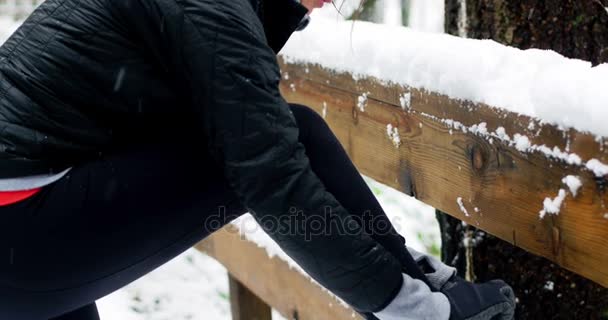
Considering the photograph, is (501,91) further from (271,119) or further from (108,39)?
(108,39)

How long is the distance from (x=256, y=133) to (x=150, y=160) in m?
0.30

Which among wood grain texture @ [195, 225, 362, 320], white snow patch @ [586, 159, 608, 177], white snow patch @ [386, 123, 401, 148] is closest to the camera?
white snow patch @ [586, 159, 608, 177]

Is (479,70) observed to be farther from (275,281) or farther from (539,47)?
(275,281)

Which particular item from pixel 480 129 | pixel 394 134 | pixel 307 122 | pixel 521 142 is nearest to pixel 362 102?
pixel 394 134

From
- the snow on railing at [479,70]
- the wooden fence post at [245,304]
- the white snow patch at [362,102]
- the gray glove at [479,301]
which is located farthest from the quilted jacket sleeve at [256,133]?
the wooden fence post at [245,304]

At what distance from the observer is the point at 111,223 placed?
149cm

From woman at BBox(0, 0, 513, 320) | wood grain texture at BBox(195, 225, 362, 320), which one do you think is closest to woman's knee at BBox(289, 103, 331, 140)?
woman at BBox(0, 0, 513, 320)

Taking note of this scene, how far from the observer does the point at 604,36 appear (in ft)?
7.39

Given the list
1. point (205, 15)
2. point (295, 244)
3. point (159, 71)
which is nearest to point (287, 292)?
point (295, 244)

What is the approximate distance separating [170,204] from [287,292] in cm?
92

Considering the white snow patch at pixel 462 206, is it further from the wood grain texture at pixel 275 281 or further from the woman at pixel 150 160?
the wood grain texture at pixel 275 281

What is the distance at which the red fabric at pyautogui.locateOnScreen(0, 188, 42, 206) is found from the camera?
1463mm

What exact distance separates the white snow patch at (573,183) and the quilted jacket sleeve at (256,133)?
0.37 meters

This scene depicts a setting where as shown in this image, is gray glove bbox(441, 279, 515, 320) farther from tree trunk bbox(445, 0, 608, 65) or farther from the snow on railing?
tree trunk bbox(445, 0, 608, 65)
